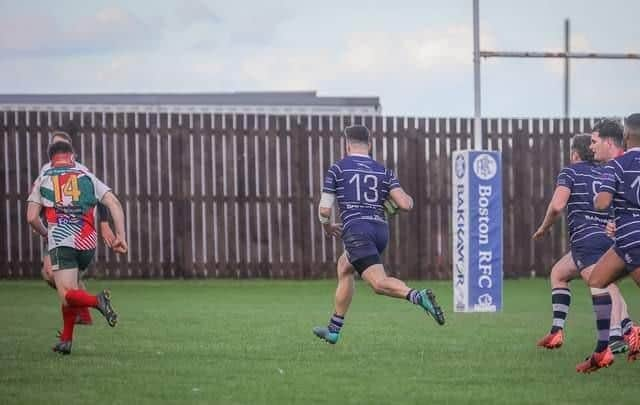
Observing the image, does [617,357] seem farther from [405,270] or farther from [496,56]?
[405,270]

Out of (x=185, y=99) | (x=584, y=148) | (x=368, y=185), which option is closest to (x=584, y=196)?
(x=584, y=148)

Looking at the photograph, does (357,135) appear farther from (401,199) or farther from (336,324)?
(336,324)

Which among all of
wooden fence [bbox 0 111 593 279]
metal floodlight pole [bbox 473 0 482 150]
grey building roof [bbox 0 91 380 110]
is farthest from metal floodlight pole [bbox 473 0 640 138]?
grey building roof [bbox 0 91 380 110]

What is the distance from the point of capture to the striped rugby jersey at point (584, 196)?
1129cm

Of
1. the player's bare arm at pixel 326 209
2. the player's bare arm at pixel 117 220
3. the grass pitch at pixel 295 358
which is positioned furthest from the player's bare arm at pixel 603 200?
the player's bare arm at pixel 117 220

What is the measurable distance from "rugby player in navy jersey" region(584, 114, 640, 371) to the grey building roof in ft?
73.4

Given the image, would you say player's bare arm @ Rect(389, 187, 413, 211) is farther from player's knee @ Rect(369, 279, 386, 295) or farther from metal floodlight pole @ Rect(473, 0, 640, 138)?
metal floodlight pole @ Rect(473, 0, 640, 138)

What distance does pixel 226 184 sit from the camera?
22516 mm

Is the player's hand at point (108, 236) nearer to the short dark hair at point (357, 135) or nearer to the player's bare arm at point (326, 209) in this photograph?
the player's bare arm at point (326, 209)

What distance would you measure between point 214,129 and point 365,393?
45.8ft

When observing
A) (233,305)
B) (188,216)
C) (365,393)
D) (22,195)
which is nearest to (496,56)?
(233,305)

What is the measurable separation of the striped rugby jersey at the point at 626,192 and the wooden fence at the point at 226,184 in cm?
1303

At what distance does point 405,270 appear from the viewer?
22688 millimetres

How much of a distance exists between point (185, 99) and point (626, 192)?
90.3 ft
